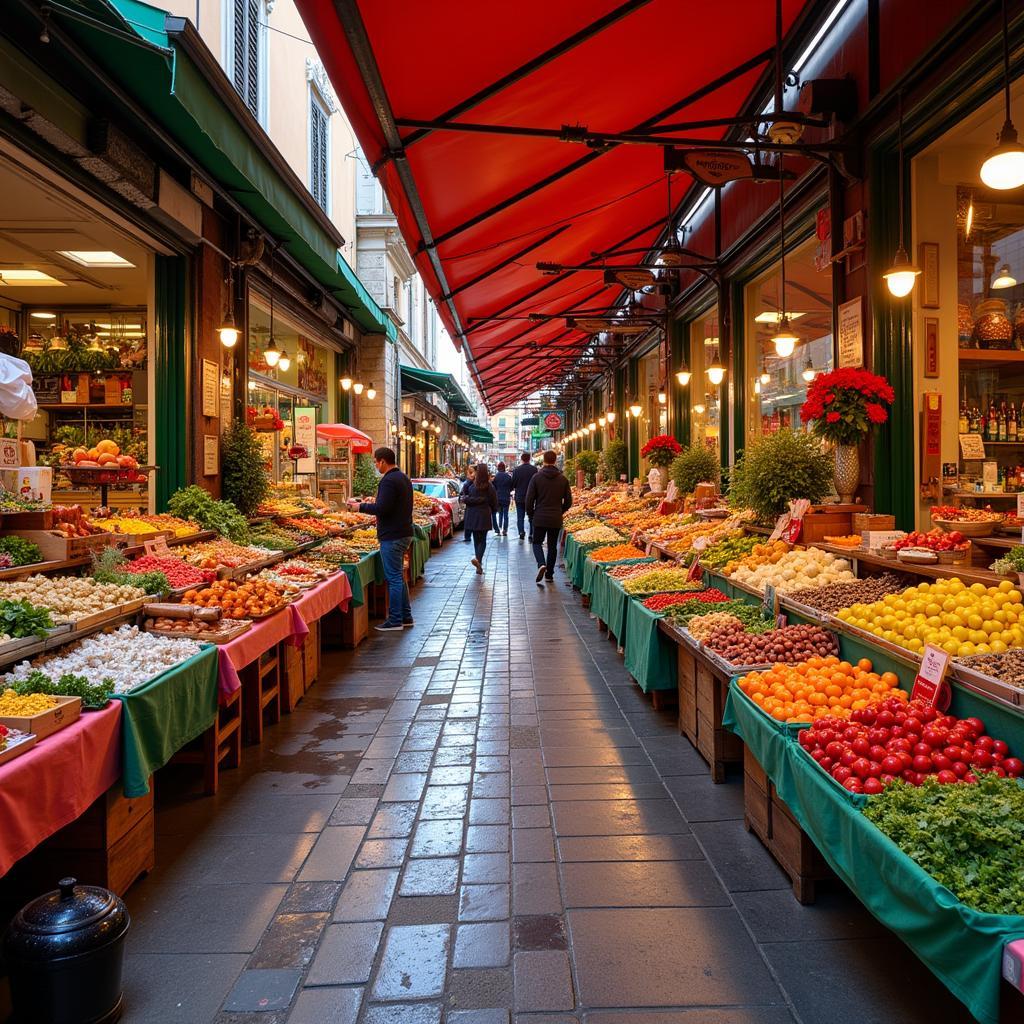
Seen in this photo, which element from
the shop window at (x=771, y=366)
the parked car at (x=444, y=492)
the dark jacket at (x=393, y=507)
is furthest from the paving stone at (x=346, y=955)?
the parked car at (x=444, y=492)

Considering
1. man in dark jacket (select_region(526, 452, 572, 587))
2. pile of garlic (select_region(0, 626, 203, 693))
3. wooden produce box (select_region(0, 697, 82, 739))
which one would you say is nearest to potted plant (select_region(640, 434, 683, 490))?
man in dark jacket (select_region(526, 452, 572, 587))

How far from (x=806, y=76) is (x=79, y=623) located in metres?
8.10

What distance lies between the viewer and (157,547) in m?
6.39

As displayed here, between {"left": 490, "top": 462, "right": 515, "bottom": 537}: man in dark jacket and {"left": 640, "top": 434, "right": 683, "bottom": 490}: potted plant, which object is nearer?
{"left": 640, "top": 434, "right": 683, "bottom": 490}: potted plant

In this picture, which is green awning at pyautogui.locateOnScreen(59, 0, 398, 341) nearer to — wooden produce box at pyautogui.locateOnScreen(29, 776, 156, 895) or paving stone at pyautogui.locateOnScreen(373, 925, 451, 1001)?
wooden produce box at pyautogui.locateOnScreen(29, 776, 156, 895)

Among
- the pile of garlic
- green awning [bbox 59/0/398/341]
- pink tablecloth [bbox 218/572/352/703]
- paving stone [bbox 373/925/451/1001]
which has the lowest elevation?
paving stone [bbox 373/925/451/1001]

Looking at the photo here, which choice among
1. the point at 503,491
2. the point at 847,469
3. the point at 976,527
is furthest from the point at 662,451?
the point at 976,527

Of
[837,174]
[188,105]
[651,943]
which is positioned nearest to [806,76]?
[837,174]

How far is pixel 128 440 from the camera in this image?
33.4 ft

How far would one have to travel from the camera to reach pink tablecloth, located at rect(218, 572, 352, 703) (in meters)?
4.62

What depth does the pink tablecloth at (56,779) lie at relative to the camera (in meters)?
2.65

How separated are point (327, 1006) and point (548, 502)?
398 inches

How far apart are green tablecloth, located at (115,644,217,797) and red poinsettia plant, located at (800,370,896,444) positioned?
4798 millimetres

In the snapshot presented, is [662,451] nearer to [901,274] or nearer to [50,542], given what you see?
[901,274]
